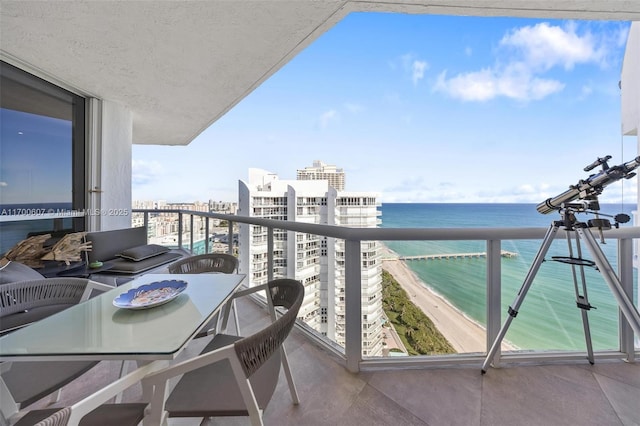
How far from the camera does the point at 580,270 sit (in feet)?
5.67

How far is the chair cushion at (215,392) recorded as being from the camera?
88 centimetres

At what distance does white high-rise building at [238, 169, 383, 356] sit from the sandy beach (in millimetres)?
139

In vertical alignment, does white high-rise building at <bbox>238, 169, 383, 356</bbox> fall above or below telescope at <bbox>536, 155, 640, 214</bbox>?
below

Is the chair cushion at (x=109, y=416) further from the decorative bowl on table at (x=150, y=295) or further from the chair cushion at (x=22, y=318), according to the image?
the chair cushion at (x=22, y=318)

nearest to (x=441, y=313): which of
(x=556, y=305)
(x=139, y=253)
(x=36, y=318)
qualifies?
(x=556, y=305)

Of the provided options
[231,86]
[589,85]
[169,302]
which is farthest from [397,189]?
[169,302]

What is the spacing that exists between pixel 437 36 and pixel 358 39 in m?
4.31

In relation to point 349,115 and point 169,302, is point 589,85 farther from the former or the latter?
point 169,302

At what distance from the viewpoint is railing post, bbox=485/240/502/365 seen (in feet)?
5.73

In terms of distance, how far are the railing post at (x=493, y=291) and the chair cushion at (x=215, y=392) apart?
1534 millimetres

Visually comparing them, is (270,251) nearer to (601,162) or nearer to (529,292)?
(529,292)

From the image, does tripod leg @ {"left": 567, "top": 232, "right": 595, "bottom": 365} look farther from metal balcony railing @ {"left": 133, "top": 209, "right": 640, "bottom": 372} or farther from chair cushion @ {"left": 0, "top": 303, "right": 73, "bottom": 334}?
chair cushion @ {"left": 0, "top": 303, "right": 73, "bottom": 334}

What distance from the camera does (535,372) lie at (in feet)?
5.44

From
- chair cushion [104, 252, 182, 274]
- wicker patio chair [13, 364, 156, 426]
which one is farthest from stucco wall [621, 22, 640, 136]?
chair cushion [104, 252, 182, 274]
